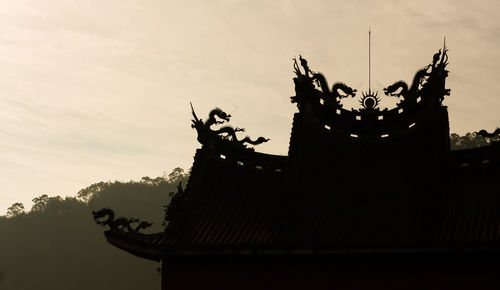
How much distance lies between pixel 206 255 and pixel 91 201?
128296 mm

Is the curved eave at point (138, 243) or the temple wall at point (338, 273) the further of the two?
the curved eave at point (138, 243)

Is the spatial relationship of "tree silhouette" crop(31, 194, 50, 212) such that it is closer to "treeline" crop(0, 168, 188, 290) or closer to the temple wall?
"treeline" crop(0, 168, 188, 290)

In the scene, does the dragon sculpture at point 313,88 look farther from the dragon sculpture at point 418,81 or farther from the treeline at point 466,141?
the treeline at point 466,141

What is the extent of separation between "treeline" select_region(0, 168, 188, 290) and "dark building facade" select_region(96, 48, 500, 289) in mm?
97389

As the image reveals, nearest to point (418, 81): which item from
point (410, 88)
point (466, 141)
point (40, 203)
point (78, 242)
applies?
point (410, 88)

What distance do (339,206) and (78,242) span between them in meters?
119

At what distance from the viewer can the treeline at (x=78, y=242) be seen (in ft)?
391

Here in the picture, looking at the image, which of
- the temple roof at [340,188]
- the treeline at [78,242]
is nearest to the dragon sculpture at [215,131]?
the temple roof at [340,188]

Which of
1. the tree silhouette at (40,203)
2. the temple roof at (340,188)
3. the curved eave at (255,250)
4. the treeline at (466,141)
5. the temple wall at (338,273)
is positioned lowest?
the temple wall at (338,273)

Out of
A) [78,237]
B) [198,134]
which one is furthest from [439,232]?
[78,237]

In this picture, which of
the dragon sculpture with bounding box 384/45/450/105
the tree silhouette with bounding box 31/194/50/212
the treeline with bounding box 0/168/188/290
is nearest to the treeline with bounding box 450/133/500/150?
the treeline with bounding box 0/168/188/290

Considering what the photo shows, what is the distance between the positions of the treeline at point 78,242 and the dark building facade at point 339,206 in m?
97.4

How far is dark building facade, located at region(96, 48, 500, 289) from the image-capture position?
15.2m

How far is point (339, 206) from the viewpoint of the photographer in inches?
648
